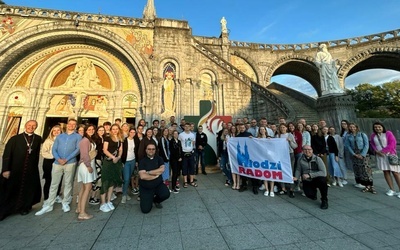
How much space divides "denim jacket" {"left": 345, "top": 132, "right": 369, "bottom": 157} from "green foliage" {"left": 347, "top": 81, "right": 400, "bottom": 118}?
27.6 metres

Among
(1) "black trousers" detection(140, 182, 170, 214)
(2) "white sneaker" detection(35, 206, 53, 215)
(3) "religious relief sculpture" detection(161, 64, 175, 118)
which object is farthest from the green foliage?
(2) "white sneaker" detection(35, 206, 53, 215)

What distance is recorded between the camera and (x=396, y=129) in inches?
398

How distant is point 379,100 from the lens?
26.6 m

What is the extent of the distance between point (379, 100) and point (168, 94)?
33.0m

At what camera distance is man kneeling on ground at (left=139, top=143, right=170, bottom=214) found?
3842 mm

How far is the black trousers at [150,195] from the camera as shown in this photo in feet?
12.4

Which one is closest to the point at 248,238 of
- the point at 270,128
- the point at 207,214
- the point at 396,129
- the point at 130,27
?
the point at 207,214

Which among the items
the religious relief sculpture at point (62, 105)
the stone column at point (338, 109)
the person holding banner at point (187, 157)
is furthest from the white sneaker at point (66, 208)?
the religious relief sculpture at point (62, 105)

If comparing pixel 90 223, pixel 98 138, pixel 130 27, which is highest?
pixel 130 27

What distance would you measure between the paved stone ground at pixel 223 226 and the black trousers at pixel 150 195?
0.17 meters

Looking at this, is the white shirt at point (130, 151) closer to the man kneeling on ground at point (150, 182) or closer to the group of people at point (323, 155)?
the man kneeling on ground at point (150, 182)

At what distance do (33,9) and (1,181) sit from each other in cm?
1505

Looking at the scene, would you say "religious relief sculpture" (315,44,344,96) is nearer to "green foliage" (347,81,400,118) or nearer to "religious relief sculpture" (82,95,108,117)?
"religious relief sculpture" (82,95,108,117)

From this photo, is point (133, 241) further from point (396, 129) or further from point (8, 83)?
point (8, 83)
